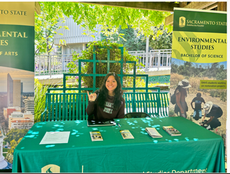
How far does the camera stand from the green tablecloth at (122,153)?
169 cm

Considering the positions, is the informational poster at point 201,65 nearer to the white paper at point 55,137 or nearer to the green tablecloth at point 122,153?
the green tablecloth at point 122,153

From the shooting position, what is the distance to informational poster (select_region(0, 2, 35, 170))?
2791 mm

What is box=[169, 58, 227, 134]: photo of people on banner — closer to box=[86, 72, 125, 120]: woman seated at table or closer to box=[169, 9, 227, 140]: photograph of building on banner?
box=[169, 9, 227, 140]: photograph of building on banner

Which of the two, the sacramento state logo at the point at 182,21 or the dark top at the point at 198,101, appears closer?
the sacramento state logo at the point at 182,21

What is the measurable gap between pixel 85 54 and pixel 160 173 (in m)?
3.55

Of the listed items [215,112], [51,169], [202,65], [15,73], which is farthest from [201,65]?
[15,73]

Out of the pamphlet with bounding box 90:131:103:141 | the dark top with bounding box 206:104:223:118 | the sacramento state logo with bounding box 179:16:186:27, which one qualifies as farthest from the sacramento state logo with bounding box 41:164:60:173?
the sacramento state logo with bounding box 179:16:186:27

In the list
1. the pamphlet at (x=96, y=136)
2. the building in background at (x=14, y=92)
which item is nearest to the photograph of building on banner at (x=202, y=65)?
the pamphlet at (x=96, y=136)

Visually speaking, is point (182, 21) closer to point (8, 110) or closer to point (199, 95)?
point (199, 95)

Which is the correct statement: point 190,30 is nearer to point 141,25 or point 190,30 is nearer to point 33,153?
point 141,25

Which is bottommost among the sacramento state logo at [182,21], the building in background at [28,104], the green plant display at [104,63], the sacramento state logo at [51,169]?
the sacramento state logo at [51,169]

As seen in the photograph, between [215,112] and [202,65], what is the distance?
89cm

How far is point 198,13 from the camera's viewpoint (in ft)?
10.2

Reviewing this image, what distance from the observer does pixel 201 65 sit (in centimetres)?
319
